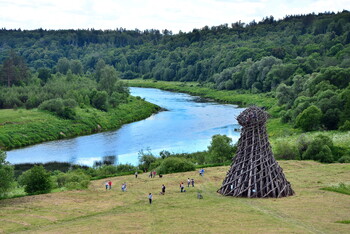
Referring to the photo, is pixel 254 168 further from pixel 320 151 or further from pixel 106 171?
pixel 320 151

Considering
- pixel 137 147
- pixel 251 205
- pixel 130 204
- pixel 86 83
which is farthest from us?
pixel 86 83

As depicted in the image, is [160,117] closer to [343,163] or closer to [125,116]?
[125,116]

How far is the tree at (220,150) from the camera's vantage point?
71438 millimetres

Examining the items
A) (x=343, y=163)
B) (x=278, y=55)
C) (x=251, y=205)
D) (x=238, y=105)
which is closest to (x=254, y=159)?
(x=251, y=205)

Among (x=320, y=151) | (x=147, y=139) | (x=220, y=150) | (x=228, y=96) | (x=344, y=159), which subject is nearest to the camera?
(x=344, y=159)

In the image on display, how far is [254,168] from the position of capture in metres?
46.0

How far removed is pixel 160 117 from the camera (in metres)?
120

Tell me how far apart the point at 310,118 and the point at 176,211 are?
55.1 metres

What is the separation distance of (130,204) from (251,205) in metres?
10.9

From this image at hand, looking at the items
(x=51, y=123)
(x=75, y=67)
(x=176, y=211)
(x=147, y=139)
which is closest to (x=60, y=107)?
(x=51, y=123)

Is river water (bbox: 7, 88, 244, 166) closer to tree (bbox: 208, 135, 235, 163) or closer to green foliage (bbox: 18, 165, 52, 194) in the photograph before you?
tree (bbox: 208, 135, 235, 163)

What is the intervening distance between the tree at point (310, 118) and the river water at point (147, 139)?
12257mm

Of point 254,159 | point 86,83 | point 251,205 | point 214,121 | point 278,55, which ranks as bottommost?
point 251,205

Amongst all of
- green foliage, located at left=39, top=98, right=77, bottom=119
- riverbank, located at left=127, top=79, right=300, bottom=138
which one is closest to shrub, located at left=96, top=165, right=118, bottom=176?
riverbank, located at left=127, top=79, right=300, bottom=138
